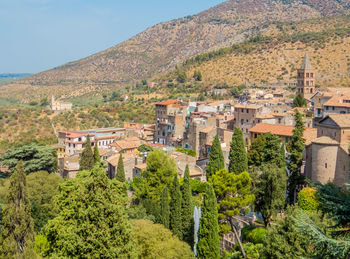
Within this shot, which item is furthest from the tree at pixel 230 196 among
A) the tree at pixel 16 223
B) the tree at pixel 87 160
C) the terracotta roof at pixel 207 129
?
the tree at pixel 87 160

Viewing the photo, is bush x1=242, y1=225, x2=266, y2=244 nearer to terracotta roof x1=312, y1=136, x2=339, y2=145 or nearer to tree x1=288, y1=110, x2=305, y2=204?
tree x1=288, y1=110, x2=305, y2=204

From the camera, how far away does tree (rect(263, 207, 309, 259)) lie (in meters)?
17.1

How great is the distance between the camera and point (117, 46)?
192m

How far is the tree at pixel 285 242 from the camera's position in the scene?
1714 centimetres

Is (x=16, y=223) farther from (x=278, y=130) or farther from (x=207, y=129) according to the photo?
(x=278, y=130)

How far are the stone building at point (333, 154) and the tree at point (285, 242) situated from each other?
10109mm

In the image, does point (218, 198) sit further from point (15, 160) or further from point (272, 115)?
point (15, 160)

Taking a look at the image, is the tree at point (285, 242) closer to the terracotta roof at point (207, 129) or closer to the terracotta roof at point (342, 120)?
the terracotta roof at point (342, 120)

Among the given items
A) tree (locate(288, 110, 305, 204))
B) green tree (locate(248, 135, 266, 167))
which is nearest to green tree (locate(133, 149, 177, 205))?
green tree (locate(248, 135, 266, 167))

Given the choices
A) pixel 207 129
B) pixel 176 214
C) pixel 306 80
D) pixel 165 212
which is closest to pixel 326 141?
pixel 176 214

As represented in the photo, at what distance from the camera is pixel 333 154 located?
26.8 meters

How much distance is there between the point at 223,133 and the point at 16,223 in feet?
84.1

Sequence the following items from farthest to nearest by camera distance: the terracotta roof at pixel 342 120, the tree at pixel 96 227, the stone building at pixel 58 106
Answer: the stone building at pixel 58 106, the terracotta roof at pixel 342 120, the tree at pixel 96 227

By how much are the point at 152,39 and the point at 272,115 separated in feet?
518
